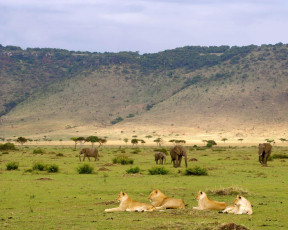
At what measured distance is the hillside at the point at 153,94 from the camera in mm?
100688

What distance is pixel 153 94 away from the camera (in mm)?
124062

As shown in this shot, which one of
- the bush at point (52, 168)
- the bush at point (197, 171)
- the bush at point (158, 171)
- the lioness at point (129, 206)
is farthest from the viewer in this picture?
the bush at point (52, 168)

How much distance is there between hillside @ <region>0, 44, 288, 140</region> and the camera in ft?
330

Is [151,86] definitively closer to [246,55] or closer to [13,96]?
[246,55]

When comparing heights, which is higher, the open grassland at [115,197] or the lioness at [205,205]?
the lioness at [205,205]

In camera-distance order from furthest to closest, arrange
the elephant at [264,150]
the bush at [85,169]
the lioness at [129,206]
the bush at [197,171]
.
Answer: the elephant at [264,150]
the bush at [85,169]
the bush at [197,171]
the lioness at [129,206]

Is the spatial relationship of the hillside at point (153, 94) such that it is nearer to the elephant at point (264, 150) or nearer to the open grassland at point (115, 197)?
the elephant at point (264, 150)

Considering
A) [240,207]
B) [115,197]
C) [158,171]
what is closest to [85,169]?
[158,171]

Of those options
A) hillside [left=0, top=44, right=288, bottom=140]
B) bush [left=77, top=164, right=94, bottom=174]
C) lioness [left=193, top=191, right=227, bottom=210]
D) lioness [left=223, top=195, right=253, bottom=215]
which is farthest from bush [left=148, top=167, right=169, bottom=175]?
hillside [left=0, top=44, right=288, bottom=140]

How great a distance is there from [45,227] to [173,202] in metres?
3.52

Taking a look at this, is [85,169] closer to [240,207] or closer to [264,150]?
[264,150]

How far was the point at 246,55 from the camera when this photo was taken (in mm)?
133250

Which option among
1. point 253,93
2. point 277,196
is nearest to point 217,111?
point 253,93

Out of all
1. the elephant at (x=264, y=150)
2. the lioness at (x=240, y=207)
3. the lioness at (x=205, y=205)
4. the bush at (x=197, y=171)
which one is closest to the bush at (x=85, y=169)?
the bush at (x=197, y=171)
